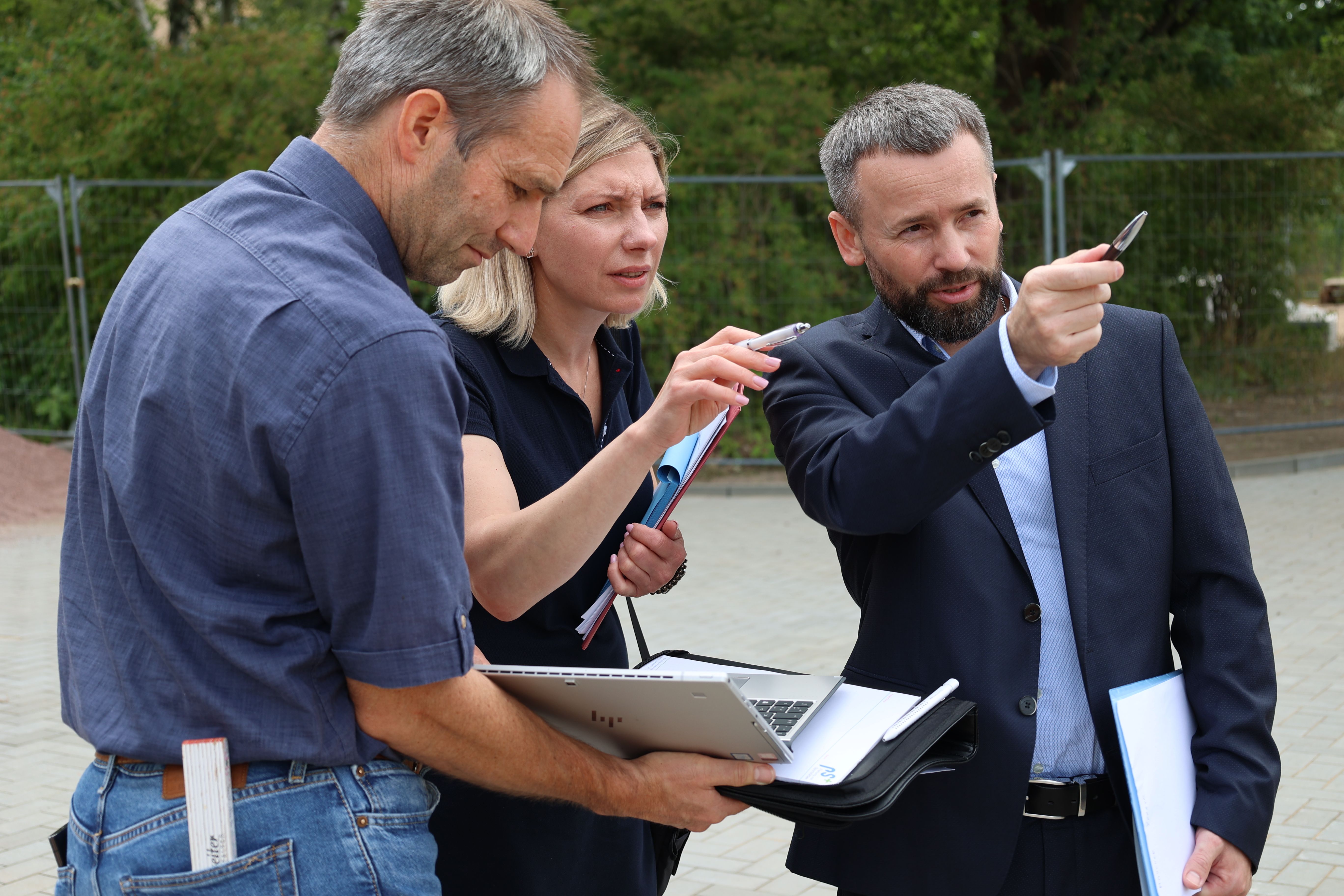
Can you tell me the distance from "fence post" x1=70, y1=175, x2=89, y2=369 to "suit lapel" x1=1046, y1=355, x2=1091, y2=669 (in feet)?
38.6

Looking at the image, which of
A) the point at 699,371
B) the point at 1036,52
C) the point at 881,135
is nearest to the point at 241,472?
the point at 699,371

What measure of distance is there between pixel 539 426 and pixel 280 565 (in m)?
0.92

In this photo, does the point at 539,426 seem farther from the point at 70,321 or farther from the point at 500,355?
the point at 70,321

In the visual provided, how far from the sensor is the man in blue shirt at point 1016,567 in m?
1.88

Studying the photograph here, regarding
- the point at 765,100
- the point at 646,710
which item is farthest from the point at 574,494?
the point at 765,100

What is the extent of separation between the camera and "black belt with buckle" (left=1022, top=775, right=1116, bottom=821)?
192 centimetres

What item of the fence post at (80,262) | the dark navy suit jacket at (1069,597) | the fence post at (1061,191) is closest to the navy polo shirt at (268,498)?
the dark navy suit jacket at (1069,597)

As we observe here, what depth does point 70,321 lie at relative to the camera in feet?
40.9

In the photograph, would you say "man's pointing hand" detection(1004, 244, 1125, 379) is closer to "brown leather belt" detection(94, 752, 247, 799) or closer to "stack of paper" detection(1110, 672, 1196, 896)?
"stack of paper" detection(1110, 672, 1196, 896)

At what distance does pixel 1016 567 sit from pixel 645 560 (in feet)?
2.07

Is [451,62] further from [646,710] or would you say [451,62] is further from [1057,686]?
[1057,686]

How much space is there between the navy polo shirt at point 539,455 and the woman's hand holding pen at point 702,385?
292 millimetres

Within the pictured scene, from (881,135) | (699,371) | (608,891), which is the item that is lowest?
(608,891)

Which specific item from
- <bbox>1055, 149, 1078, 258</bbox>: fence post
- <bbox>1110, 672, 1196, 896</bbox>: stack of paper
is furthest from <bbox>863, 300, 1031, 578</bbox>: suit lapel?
<bbox>1055, 149, 1078, 258</bbox>: fence post
